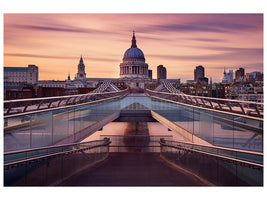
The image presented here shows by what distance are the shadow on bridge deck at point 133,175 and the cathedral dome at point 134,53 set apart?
11858cm

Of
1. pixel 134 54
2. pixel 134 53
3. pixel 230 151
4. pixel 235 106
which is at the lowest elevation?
pixel 230 151

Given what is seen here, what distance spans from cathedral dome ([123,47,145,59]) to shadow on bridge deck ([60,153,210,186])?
389 feet

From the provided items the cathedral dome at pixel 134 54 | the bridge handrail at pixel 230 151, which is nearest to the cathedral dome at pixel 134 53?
the cathedral dome at pixel 134 54

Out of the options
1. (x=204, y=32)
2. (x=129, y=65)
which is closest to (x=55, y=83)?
(x=129, y=65)

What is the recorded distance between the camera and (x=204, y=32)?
1197cm

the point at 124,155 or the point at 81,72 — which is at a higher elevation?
the point at 81,72

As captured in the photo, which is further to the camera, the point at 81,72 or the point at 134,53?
the point at 81,72

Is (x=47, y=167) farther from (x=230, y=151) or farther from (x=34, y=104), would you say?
(x=230, y=151)

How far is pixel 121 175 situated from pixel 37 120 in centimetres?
204

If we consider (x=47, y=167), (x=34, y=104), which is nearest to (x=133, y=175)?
(x=47, y=167)

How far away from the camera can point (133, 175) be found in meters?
6.32

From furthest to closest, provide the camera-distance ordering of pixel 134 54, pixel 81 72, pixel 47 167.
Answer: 1. pixel 81 72
2. pixel 134 54
3. pixel 47 167

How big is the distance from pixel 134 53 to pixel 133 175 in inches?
4765
